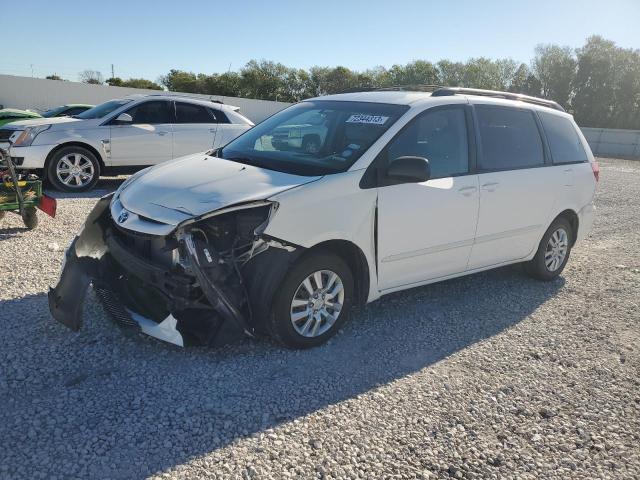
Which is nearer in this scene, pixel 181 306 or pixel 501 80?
pixel 181 306

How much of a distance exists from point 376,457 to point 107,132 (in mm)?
8179

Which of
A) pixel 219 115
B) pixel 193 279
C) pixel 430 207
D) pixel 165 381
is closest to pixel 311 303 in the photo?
pixel 193 279

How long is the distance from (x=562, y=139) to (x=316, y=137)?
3.00 meters

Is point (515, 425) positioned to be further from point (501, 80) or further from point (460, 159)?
point (501, 80)

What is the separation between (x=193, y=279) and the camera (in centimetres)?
360

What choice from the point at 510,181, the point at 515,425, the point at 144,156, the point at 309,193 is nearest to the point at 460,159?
the point at 510,181

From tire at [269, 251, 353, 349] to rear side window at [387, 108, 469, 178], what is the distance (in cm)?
102

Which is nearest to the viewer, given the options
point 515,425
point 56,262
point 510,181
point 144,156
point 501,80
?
point 515,425

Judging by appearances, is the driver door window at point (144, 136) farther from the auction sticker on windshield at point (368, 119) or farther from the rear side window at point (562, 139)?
the rear side window at point (562, 139)

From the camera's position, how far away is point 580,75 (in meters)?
54.5

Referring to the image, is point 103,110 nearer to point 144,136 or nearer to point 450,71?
point 144,136

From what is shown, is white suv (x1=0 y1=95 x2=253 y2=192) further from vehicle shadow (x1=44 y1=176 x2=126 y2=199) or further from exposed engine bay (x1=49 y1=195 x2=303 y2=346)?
exposed engine bay (x1=49 y1=195 x2=303 y2=346)

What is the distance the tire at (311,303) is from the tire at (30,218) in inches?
169

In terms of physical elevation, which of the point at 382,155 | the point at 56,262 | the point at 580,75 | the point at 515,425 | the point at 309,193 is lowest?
the point at 515,425
